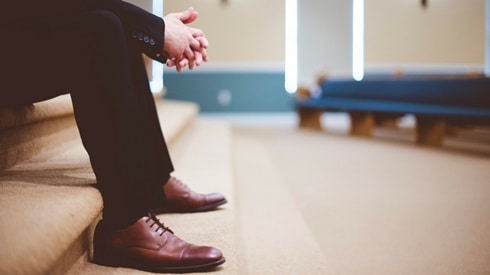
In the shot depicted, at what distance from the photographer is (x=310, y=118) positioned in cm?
586

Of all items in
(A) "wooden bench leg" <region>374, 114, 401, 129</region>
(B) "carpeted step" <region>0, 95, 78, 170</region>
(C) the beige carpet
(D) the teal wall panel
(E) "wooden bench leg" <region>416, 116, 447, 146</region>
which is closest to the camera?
(B) "carpeted step" <region>0, 95, 78, 170</region>

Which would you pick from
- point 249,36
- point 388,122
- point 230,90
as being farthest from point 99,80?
point 230,90

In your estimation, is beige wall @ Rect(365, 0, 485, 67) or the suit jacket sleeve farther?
beige wall @ Rect(365, 0, 485, 67)

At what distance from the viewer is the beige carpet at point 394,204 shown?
1364mm

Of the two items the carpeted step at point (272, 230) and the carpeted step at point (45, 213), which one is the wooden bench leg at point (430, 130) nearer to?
the carpeted step at point (272, 230)

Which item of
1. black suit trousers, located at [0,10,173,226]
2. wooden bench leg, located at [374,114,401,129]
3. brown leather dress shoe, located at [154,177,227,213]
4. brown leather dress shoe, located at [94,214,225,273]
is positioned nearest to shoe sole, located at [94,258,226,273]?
brown leather dress shoe, located at [94,214,225,273]

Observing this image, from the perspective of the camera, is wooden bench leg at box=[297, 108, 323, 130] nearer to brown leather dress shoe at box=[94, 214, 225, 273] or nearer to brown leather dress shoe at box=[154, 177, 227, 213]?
brown leather dress shoe at box=[154, 177, 227, 213]

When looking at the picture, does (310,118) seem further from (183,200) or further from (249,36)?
(183,200)

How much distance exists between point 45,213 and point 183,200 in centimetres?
69

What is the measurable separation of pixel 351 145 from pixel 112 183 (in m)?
3.37

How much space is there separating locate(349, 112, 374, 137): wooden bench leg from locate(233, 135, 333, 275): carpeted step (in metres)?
2.26

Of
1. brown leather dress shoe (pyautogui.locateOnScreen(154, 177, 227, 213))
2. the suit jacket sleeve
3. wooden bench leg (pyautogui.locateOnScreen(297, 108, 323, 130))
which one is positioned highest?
the suit jacket sleeve

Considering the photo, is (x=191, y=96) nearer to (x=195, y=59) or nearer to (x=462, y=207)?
(x=462, y=207)

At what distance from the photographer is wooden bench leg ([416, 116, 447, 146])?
3805mm
